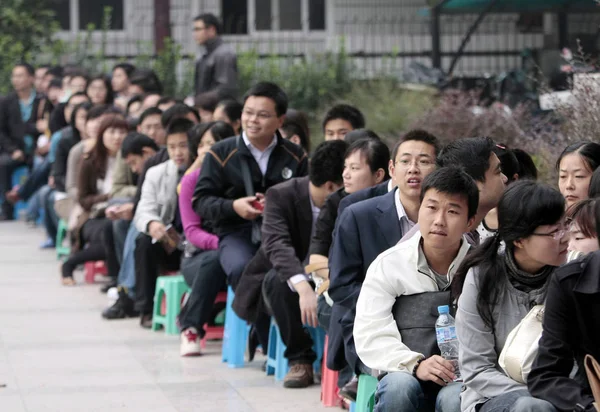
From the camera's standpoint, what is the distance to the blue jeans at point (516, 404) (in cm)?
430

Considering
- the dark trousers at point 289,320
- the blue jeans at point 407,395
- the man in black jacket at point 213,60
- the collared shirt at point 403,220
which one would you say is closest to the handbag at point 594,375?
the blue jeans at point 407,395

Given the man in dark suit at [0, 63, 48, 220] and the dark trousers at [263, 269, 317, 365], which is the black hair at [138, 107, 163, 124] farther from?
the man in dark suit at [0, 63, 48, 220]

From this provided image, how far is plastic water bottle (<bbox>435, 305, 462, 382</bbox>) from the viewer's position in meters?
5.23

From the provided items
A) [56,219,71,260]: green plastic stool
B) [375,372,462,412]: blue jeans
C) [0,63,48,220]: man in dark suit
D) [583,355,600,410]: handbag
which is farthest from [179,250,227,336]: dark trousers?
[0,63,48,220]: man in dark suit

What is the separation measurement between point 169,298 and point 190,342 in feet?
2.70

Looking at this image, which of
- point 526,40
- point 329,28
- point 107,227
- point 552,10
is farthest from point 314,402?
point 329,28

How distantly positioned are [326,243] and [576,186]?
5.00ft

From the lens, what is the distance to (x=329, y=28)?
74.1ft

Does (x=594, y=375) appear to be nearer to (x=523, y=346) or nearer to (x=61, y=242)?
(x=523, y=346)

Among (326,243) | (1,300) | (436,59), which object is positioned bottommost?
(1,300)

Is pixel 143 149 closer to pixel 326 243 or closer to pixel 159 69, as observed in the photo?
pixel 326 243

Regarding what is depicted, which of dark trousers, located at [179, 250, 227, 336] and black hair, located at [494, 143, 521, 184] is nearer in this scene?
black hair, located at [494, 143, 521, 184]

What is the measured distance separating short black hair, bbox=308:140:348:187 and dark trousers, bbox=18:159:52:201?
27.5 ft

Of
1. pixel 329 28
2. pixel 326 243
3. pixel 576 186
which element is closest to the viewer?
pixel 576 186
